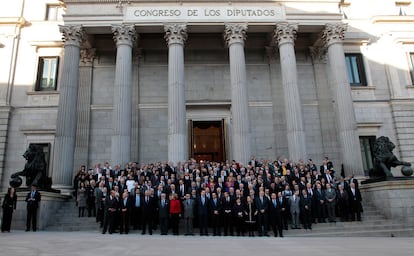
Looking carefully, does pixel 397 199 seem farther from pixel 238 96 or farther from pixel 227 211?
pixel 238 96

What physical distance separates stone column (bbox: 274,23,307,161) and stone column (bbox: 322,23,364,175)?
253 centimetres

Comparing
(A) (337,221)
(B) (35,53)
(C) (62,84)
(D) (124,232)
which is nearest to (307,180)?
(A) (337,221)

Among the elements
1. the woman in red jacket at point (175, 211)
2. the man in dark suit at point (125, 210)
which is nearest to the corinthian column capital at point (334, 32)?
the woman in red jacket at point (175, 211)

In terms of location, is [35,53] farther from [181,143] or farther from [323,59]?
[323,59]

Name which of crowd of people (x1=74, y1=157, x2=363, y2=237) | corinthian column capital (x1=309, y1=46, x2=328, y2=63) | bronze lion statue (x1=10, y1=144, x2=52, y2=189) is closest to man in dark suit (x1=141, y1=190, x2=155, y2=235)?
crowd of people (x1=74, y1=157, x2=363, y2=237)

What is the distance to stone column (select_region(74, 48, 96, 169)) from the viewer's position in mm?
22766

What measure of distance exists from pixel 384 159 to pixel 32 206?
1594 centimetres

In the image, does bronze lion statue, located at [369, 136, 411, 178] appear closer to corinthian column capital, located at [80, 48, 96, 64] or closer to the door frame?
the door frame

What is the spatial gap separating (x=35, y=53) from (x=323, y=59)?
70.5ft

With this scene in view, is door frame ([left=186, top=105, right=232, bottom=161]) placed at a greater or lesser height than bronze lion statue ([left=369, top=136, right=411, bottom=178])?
greater

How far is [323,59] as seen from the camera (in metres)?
25.4

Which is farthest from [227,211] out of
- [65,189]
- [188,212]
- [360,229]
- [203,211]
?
[65,189]

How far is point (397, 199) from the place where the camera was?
48.7 feet

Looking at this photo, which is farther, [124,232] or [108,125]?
[108,125]
